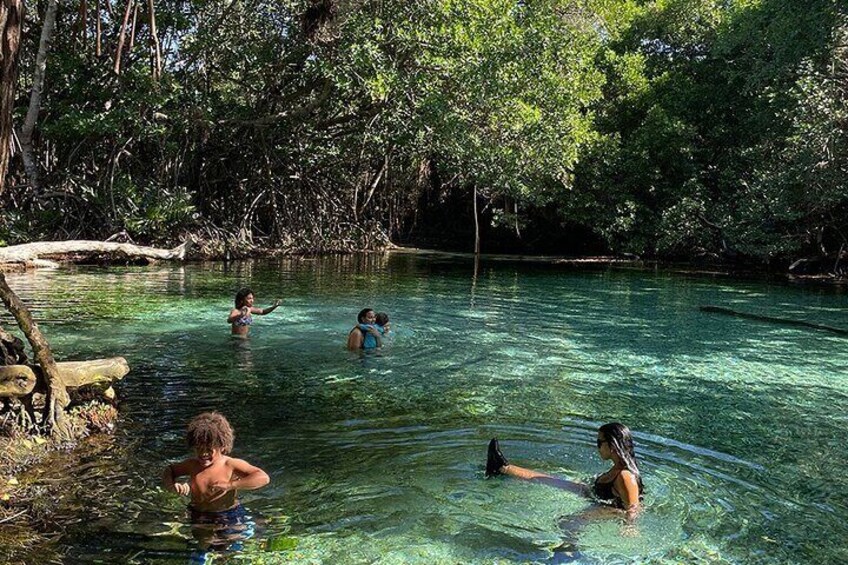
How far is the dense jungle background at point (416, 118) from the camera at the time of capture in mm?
19000

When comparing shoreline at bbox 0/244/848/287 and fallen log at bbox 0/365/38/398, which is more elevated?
shoreline at bbox 0/244/848/287

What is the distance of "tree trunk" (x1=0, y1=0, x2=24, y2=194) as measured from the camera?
4648 millimetres

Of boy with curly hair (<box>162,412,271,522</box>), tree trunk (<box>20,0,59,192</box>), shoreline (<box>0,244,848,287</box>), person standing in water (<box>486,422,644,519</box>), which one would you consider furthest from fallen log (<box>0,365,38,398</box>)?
tree trunk (<box>20,0,59,192</box>)

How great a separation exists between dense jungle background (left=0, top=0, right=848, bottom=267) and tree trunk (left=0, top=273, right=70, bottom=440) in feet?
35.6

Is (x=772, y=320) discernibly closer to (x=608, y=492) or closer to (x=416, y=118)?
(x=608, y=492)

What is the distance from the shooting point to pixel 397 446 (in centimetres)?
608

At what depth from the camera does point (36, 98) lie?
17.5 m

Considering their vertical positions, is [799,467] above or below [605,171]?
below

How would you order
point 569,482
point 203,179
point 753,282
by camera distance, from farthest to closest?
point 203,179, point 753,282, point 569,482

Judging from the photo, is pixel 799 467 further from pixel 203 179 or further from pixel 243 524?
pixel 203 179

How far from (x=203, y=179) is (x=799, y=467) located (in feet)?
68.4

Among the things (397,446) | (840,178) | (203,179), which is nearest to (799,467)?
(397,446)

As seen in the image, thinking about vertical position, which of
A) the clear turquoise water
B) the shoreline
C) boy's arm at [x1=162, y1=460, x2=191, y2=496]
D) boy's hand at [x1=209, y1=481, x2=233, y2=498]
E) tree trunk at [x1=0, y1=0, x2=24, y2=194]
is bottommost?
the clear turquoise water

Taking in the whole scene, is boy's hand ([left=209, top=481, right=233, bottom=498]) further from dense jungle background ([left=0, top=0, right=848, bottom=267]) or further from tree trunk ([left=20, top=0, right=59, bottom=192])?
tree trunk ([left=20, top=0, right=59, bottom=192])
